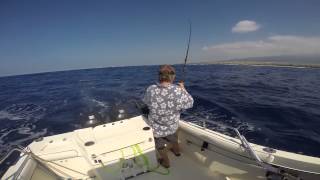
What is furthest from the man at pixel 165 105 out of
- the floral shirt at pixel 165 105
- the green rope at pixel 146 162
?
the green rope at pixel 146 162

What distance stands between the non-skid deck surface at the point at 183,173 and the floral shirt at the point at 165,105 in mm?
696

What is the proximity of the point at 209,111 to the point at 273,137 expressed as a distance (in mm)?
3275

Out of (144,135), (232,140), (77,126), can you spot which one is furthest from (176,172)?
(77,126)

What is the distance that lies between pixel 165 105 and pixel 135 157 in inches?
42.7

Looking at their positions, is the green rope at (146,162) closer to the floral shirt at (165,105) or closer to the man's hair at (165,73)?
the floral shirt at (165,105)

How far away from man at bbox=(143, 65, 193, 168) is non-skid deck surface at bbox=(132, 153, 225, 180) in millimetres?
186

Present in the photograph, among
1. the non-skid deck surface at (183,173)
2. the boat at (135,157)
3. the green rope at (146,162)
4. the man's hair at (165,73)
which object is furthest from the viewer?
the green rope at (146,162)

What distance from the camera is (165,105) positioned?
3.55m

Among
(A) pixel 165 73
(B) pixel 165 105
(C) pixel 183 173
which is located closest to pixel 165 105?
(B) pixel 165 105

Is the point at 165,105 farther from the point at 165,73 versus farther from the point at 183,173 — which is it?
the point at 183,173

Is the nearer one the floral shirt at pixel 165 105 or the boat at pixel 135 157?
the boat at pixel 135 157

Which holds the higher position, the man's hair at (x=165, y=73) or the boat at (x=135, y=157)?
the man's hair at (x=165, y=73)

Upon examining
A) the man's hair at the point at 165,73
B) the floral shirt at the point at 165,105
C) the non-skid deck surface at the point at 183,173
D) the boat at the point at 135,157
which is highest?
the man's hair at the point at 165,73

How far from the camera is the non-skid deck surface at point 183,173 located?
357 cm
